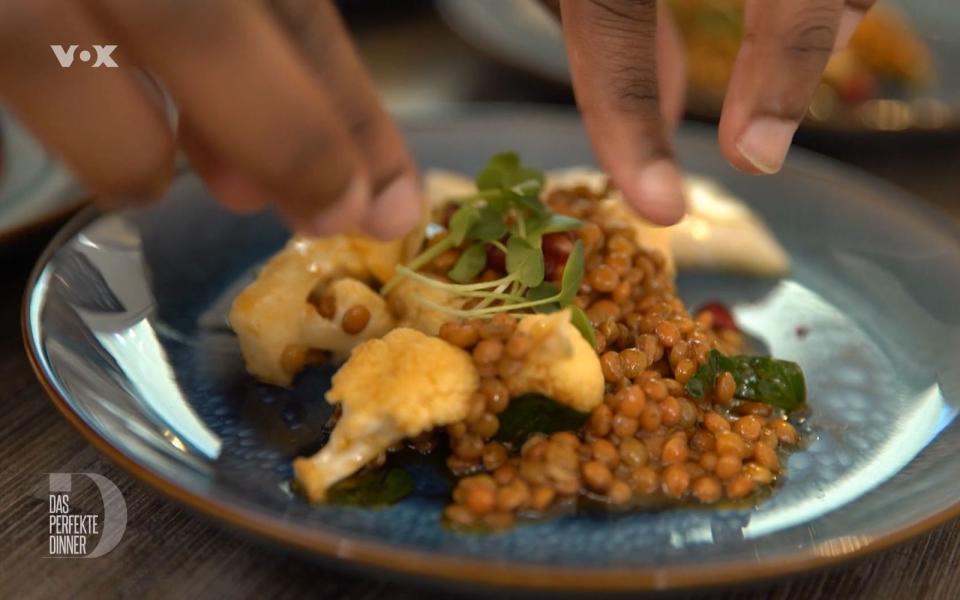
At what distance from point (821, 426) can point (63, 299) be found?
60.5 inches

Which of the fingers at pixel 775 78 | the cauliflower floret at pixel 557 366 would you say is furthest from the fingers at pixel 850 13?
the cauliflower floret at pixel 557 366

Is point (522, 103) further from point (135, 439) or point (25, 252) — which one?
point (135, 439)

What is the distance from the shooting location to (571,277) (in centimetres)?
192

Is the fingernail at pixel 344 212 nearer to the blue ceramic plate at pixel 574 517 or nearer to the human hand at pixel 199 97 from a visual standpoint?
the human hand at pixel 199 97

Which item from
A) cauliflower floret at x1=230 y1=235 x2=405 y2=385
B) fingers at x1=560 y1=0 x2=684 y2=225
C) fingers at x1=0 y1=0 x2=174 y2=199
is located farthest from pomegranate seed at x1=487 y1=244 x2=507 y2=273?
fingers at x1=0 y1=0 x2=174 y2=199

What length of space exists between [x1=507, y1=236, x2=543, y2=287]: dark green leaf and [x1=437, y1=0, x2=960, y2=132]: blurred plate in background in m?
1.46

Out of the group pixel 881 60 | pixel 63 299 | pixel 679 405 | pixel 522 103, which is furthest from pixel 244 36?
pixel 881 60

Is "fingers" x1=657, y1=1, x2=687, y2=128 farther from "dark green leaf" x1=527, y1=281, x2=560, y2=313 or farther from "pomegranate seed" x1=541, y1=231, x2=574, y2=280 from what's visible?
"dark green leaf" x1=527, y1=281, x2=560, y2=313

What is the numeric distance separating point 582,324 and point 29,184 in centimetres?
163

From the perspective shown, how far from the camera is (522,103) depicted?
3672mm

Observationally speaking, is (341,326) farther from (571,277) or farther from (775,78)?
(775,78)

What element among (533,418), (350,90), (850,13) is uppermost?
(350,90)

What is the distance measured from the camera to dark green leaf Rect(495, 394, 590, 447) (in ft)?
5.62

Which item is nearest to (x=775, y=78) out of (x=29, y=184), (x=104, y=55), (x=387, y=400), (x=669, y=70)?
(x=669, y=70)
